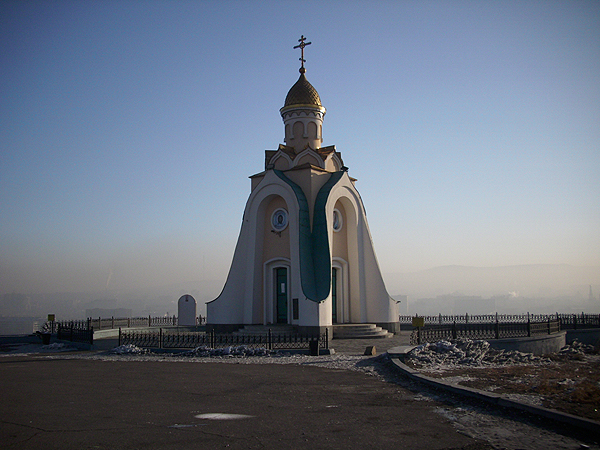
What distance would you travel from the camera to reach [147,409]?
26.9 feet

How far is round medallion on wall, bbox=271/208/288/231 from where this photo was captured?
80.2 ft

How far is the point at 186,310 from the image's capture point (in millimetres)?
30703

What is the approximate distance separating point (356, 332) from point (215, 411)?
1554 cm

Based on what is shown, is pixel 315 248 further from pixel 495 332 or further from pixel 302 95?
pixel 302 95

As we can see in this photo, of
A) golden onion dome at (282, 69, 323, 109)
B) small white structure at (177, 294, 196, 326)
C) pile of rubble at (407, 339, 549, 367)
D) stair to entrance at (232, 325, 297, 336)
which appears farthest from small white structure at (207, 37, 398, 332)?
pile of rubble at (407, 339, 549, 367)

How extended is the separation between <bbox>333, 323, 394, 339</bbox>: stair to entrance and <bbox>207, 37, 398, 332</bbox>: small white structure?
0.76 meters

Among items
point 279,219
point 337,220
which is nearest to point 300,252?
point 279,219

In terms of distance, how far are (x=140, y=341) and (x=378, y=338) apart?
1027 cm

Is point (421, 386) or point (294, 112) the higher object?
point (294, 112)

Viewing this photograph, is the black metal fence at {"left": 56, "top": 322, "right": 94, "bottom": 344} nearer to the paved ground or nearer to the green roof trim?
the paved ground

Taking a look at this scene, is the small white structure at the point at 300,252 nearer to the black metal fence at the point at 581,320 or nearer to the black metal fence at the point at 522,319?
the black metal fence at the point at 522,319

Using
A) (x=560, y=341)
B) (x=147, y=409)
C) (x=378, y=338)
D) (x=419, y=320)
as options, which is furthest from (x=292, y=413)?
(x=560, y=341)

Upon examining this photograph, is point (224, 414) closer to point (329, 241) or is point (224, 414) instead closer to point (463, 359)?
point (463, 359)

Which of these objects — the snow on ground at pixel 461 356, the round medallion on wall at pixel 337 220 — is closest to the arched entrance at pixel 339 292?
the round medallion on wall at pixel 337 220
